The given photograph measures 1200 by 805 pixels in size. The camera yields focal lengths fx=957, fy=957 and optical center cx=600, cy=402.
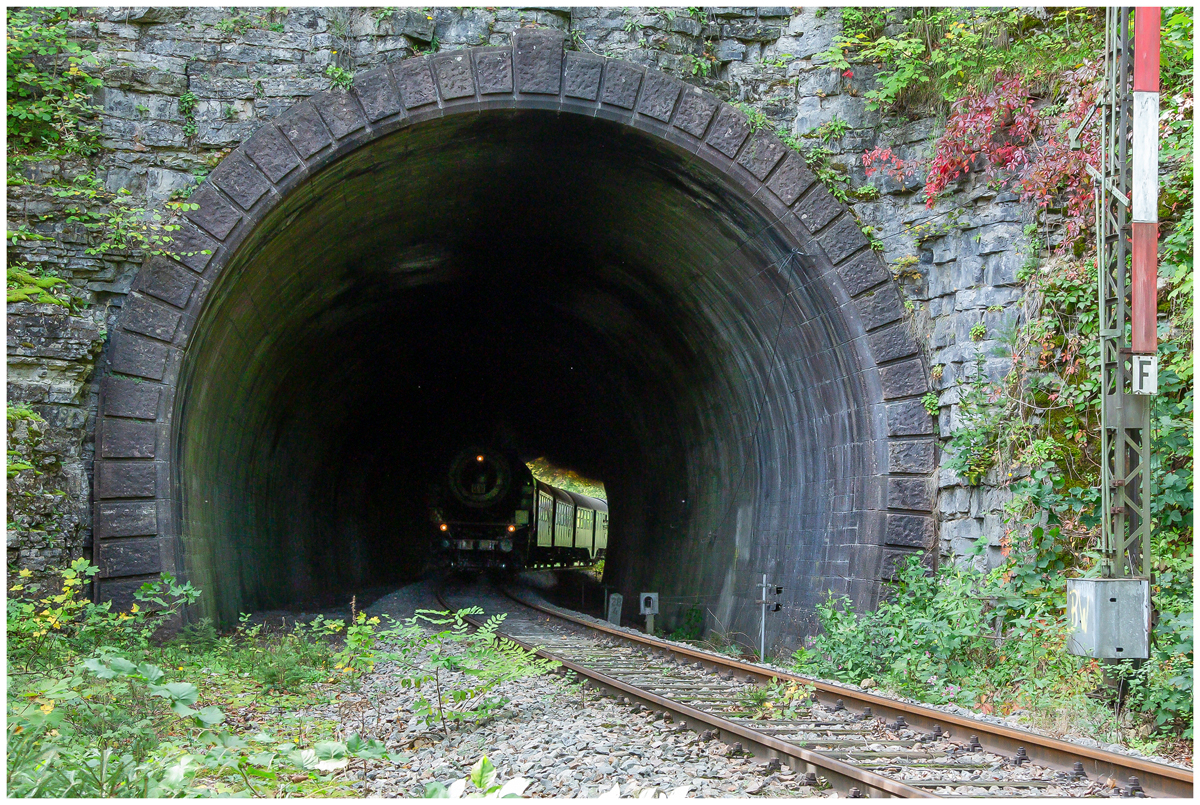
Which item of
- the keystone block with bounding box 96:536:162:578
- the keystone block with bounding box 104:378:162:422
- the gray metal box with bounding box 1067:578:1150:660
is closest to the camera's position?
the gray metal box with bounding box 1067:578:1150:660

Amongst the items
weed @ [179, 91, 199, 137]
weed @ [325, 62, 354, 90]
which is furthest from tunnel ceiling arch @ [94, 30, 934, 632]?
weed @ [179, 91, 199, 137]

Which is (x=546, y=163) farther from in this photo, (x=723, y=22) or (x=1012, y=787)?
(x=1012, y=787)

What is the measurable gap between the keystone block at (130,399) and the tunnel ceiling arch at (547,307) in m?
0.02

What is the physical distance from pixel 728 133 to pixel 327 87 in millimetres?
4422

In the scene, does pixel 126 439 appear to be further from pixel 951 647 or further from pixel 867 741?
pixel 951 647

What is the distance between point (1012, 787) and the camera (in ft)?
16.6

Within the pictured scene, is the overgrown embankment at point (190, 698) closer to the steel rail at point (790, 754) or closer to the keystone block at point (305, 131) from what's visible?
the steel rail at point (790, 754)

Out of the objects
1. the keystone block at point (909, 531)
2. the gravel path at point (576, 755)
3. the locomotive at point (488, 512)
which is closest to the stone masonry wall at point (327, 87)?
the keystone block at point (909, 531)

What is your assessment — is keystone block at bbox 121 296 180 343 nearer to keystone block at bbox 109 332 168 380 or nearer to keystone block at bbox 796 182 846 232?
keystone block at bbox 109 332 168 380

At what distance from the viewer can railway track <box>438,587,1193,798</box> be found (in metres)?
4.95

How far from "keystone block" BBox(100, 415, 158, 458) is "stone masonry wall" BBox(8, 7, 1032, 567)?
20cm

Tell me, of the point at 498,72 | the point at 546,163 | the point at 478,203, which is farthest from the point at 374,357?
the point at 498,72

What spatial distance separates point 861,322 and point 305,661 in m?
6.71

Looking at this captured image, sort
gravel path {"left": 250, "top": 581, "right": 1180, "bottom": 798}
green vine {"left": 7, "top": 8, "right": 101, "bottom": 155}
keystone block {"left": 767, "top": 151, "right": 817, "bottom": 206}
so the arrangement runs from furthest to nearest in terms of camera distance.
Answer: keystone block {"left": 767, "top": 151, "right": 817, "bottom": 206}
green vine {"left": 7, "top": 8, "right": 101, "bottom": 155}
gravel path {"left": 250, "top": 581, "right": 1180, "bottom": 798}
